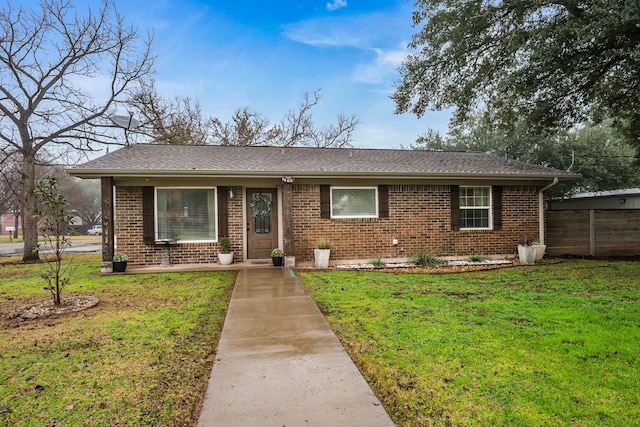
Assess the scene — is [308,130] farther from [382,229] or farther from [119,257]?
[119,257]

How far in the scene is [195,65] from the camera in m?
15.1

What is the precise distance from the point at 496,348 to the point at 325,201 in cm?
A: 633

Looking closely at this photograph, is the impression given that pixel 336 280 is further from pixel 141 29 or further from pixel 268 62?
pixel 141 29

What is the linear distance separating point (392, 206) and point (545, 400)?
7.33m

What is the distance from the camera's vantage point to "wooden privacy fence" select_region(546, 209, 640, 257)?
10617mm

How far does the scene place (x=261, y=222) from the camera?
977 centimetres

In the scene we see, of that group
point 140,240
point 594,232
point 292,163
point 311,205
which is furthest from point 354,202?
point 594,232

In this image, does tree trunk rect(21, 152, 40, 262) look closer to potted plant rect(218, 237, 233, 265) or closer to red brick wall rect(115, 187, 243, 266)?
red brick wall rect(115, 187, 243, 266)

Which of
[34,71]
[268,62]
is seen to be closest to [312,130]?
[268,62]

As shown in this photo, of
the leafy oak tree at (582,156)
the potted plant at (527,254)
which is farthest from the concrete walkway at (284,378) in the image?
the leafy oak tree at (582,156)

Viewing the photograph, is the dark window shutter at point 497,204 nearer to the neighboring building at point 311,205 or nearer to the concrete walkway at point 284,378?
the neighboring building at point 311,205

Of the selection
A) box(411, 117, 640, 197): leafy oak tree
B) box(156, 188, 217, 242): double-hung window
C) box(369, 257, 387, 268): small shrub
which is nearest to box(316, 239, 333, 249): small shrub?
box(369, 257, 387, 268): small shrub

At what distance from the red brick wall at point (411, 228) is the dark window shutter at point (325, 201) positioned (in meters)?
0.11

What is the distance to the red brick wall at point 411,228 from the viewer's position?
9.27 meters
